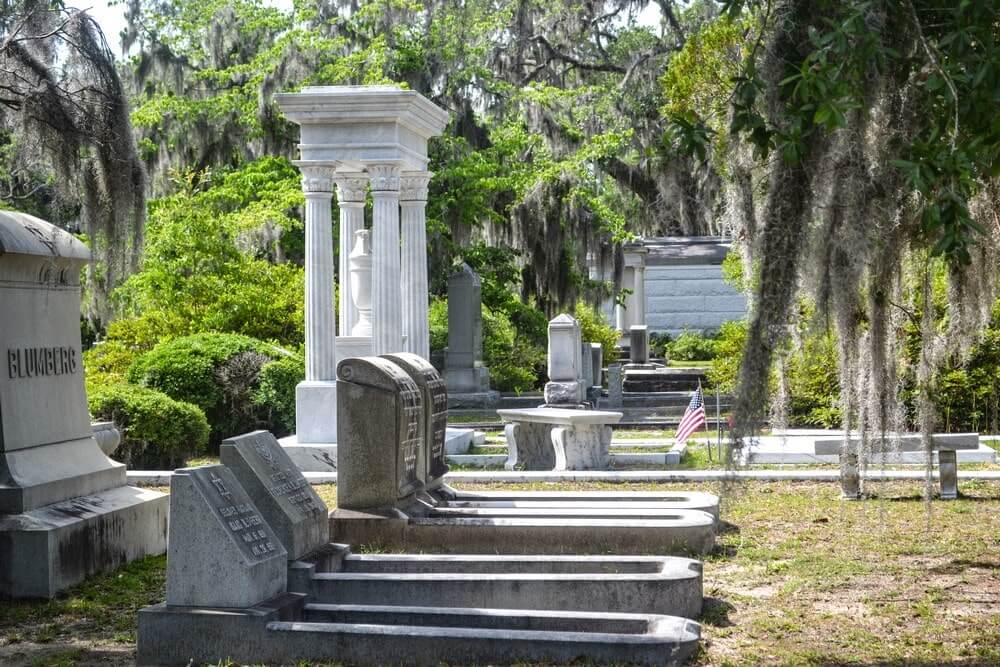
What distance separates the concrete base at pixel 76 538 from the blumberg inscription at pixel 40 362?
93 centimetres

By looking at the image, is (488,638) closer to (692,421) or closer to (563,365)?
(692,421)

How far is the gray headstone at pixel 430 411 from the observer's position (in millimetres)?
9891

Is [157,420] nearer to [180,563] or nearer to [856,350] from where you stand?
[180,563]

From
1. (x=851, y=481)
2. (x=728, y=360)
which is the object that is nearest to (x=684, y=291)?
(x=728, y=360)

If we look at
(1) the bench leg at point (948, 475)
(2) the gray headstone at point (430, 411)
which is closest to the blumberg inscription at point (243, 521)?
(2) the gray headstone at point (430, 411)

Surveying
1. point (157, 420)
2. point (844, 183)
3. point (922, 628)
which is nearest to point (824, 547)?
point (922, 628)

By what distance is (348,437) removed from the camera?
9023 mm

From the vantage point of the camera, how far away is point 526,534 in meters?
8.91

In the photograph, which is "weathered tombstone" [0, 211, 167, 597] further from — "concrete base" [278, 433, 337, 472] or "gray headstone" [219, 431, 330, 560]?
"concrete base" [278, 433, 337, 472]

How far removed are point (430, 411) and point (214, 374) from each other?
913cm

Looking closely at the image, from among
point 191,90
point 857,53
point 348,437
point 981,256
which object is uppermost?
point 191,90

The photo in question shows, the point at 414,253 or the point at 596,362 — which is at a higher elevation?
the point at 414,253

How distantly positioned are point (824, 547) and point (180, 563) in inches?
198

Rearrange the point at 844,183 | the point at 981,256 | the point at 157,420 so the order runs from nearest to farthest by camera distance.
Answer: the point at 844,183 < the point at 981,256 < the point at 157,420
